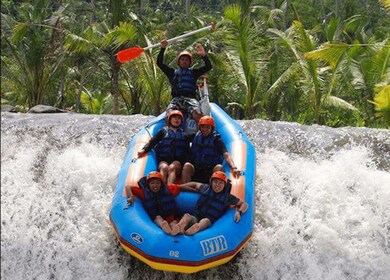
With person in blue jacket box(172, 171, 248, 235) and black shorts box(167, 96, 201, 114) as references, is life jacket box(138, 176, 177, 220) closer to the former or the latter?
person in blue jacket box(172, 171, 248, 235)

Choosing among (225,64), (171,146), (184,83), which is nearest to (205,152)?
(171,146)

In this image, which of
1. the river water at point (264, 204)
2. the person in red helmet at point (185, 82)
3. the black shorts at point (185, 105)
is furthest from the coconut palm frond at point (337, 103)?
the black shorts at point (185, 105)

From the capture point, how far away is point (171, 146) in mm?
6082

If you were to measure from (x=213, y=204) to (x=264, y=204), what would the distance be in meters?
1.13

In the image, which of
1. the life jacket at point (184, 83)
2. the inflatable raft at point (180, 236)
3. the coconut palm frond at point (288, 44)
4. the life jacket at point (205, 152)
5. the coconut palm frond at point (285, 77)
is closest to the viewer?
the inflatable raft at point (180, 236)

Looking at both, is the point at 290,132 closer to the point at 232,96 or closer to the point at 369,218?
the point at 369,218

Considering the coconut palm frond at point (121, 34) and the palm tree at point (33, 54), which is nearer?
the coconut palm frond at point (121, 34)

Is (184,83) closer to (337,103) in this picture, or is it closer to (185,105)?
(185,105)

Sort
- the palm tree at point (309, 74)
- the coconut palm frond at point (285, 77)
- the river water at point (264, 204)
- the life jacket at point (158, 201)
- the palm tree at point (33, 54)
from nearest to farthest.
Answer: the life jacket at point (158, 201), the river water at point (264, 204), the palm tree at point (309, 74), the coconut palm frond at point (285, 77), the palm tree at point (33, 54)

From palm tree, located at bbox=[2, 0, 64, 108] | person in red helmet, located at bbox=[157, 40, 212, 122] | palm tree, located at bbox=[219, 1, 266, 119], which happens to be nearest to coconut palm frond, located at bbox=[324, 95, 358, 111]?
palm tree, located at bbox=[219, 1, 266, 119]

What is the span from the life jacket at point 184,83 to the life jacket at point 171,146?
1.18 m

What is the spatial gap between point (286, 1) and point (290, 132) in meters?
13.0

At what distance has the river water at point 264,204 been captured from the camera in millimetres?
5320

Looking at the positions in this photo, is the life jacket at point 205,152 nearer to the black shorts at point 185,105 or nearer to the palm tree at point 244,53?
the black shorts at point 185,105
